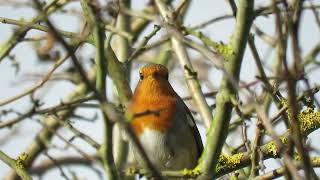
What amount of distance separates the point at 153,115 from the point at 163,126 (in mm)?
149

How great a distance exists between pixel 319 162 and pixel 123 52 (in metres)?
3.91

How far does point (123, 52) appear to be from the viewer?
24.5 ft

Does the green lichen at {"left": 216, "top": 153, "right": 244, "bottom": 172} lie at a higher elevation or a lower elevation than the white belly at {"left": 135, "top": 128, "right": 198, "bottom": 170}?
lower

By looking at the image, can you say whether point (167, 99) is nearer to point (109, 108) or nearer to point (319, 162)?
point (319, 162)

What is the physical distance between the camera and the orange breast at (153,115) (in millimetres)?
5289

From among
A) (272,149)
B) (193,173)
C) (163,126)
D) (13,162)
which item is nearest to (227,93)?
(193,173)

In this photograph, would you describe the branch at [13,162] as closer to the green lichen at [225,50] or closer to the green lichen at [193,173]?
the green lichen at [193,173]

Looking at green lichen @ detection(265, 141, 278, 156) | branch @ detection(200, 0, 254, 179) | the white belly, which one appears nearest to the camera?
branch @ detection(200, 0, 254, 179)

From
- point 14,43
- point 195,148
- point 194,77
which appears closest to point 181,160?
point 195,148

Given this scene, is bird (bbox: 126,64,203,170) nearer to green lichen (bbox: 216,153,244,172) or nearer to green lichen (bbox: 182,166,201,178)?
green lichen (bbox: 216,153,244,172)

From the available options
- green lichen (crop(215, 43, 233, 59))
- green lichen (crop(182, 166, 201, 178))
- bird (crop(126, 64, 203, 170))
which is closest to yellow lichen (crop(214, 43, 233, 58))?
green lichen (crop(215, 43, 233, 59))

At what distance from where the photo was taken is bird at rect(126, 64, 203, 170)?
5.29 metres

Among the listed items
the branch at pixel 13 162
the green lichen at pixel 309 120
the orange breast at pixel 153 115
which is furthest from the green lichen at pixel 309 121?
the branch at pixel 13 162

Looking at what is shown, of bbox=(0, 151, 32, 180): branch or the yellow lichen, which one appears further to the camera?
bbox=(0, 151, 32, 180): branch
